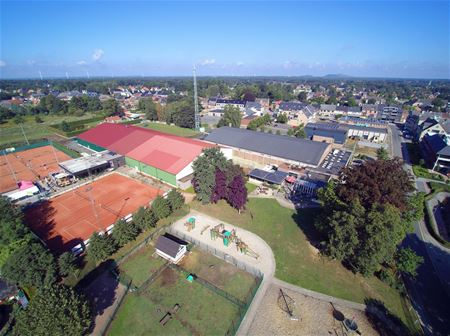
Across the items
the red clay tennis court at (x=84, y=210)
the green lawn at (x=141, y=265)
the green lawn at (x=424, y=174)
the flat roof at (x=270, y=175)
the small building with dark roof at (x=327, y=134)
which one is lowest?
the red clay tennis court at (x=84, y=210)

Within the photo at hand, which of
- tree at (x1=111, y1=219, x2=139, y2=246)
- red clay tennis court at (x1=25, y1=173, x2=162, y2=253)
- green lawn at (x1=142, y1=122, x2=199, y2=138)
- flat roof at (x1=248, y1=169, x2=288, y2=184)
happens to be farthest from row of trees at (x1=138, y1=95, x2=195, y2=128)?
tree at (x1=111, y1=219, x2=139, y2=246)

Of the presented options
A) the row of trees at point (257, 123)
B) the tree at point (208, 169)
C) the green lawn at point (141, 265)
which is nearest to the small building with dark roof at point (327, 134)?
the row of trees at point (257, 123)

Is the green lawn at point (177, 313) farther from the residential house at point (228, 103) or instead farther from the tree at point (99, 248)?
the residential house at point (228, 103)

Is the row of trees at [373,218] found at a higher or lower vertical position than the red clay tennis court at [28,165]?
higher

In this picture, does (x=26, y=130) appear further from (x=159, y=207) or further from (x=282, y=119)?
(x=282, y=119)

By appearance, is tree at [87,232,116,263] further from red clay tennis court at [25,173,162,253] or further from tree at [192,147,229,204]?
tree at [192,147,229,204]

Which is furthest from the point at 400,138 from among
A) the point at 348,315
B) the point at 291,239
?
the point at 348,315

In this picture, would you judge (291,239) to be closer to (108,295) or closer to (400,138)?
(108,295)
